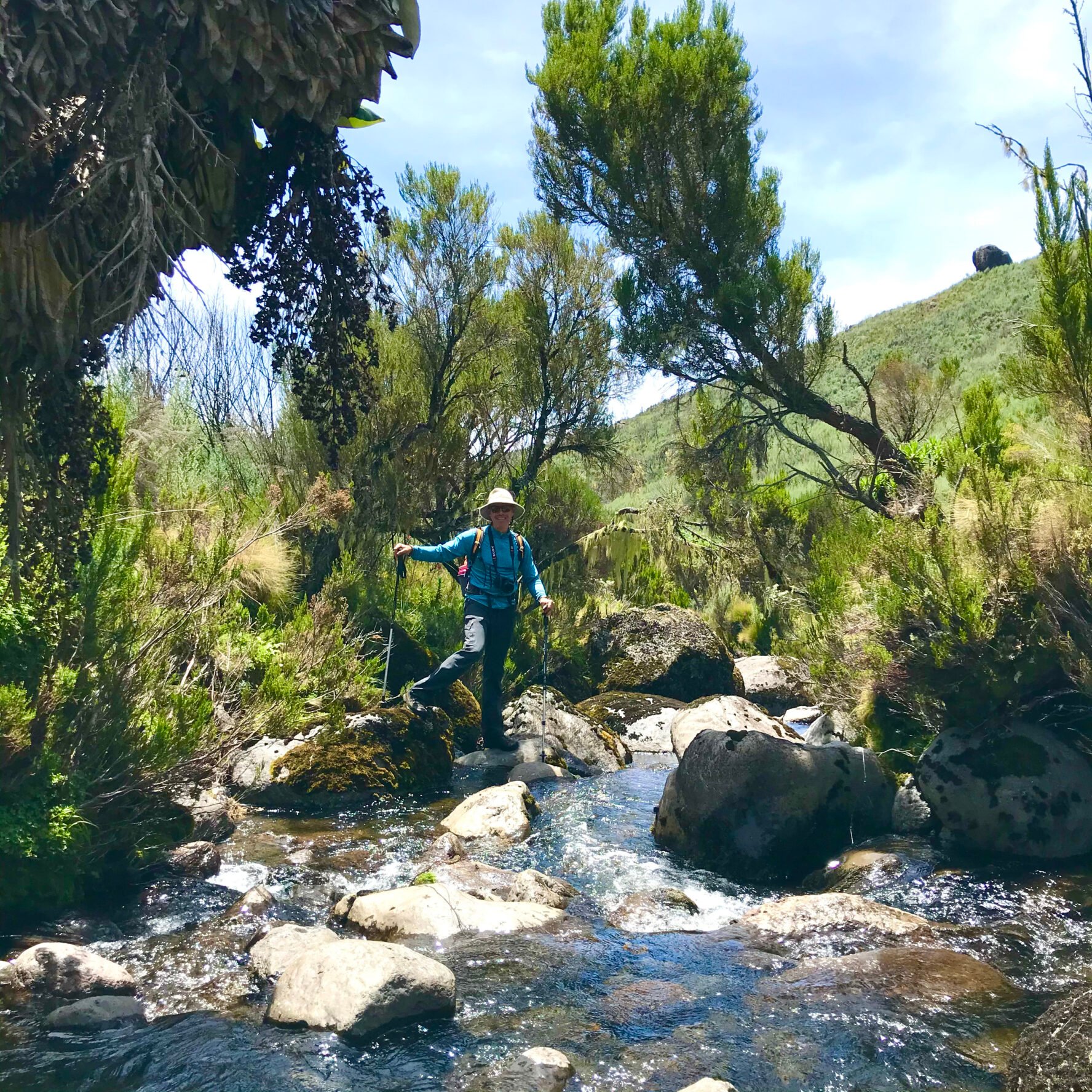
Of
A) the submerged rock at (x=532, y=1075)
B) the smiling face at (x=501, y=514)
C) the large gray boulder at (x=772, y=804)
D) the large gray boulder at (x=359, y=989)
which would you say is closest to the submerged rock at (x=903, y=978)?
the submerged rock at (x=532, y=1075)

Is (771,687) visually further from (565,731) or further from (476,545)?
(476,545)

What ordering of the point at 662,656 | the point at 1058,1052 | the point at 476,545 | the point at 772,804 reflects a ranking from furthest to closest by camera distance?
the point at 662,656 < the point at 476,545 < the point at 772,804 < the point at 1058,1052

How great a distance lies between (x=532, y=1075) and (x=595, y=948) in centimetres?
170

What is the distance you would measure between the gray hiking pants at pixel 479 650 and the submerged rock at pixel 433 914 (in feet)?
11.2

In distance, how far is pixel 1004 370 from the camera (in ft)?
30.0

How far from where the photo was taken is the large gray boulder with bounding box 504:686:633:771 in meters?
11.2

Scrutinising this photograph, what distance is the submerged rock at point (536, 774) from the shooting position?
976 cm

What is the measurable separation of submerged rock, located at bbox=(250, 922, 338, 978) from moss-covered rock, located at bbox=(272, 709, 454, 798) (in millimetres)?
3173

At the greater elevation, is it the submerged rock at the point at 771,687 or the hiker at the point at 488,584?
the hiker at the point at 488,584

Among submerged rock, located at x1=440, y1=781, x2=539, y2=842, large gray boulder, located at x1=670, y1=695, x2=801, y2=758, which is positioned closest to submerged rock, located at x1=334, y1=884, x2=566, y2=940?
submerged rock, located at x1=440, y1=781, x2=539, y2=842

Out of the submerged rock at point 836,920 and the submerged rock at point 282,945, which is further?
the submerged rock at point 836,920

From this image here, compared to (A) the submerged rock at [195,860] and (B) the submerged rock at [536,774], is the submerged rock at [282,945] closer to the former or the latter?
(A) the submerged rock at [195,860]

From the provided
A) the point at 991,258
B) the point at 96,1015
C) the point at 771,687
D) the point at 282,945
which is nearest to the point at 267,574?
the point at 282,945

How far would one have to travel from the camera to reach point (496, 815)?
26.4 ft
